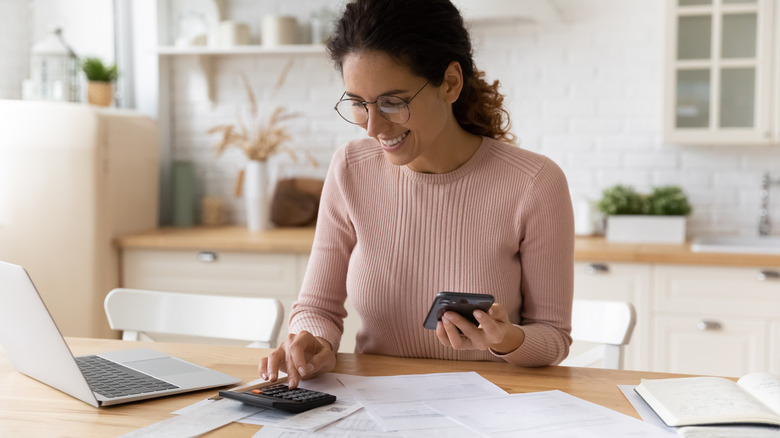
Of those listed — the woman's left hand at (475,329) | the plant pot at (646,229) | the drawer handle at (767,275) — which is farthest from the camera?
the plant pot at (646,229)

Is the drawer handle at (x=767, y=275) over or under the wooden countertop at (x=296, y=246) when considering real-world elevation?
under

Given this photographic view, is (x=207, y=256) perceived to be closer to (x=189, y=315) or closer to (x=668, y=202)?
(x=189, y=315)

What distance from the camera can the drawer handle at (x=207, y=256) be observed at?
3305mm

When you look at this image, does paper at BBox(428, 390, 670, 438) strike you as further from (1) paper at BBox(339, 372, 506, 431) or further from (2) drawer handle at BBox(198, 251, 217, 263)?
(2) drawer handle at BBox(198, 251, 217, 263)

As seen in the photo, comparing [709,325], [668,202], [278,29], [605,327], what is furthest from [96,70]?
[709,325]

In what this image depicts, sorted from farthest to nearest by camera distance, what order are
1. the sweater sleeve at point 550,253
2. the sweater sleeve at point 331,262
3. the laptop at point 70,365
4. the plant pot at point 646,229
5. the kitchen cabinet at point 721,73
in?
the plant pot at point 646,229 → the kitchen cabinet at point 721,73 → the sweater sleeve at point 331,262 → the sweater sleeve at point 550,253 → the laptop at point 70,365

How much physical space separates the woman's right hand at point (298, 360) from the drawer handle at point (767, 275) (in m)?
1.97

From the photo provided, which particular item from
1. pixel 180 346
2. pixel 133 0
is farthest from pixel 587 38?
pixel 180 346

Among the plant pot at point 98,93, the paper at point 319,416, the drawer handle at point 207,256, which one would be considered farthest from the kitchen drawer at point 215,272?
the paper at point 319,416

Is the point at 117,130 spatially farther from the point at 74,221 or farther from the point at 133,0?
the point at 133,0

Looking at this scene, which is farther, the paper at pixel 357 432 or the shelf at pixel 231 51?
the shelf at pixel 231 51

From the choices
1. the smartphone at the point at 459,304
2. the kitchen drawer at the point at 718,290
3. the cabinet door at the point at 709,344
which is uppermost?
the smartphone at the point at 459,304

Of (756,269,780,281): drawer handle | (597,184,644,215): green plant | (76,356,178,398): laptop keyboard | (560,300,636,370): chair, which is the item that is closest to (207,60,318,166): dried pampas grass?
(597,184,644,215): green plant

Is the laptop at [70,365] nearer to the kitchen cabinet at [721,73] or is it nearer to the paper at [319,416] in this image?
the paper at [319,416]
